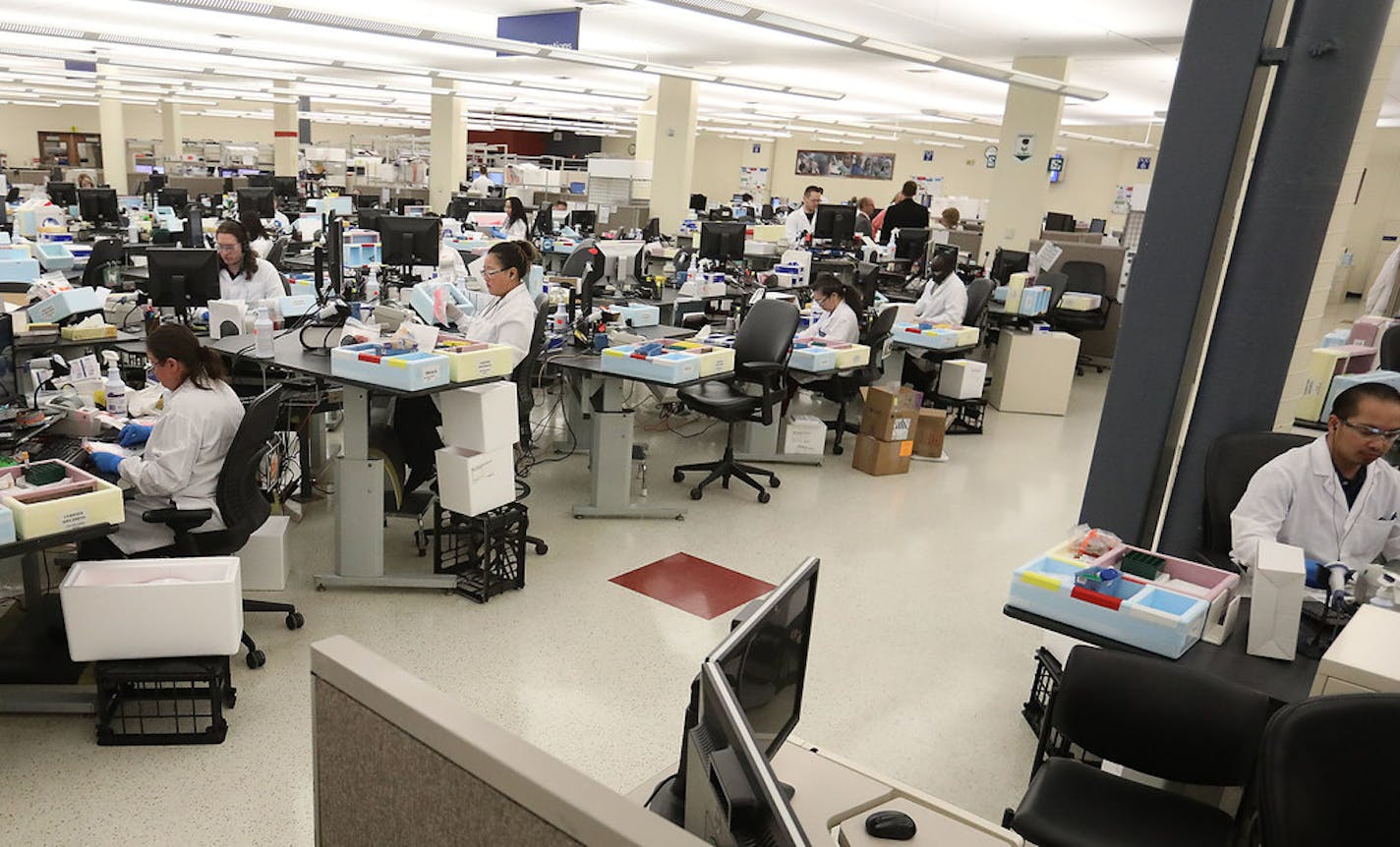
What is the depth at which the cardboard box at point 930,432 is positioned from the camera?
239 inches

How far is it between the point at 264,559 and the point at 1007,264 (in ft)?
22.6

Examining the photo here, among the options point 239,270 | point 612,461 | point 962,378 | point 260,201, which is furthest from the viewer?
point 260,201

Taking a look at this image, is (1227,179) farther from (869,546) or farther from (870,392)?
(870,392)

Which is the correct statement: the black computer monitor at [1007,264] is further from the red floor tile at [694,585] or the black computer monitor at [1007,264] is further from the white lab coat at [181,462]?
the white lab coat at [181,462]

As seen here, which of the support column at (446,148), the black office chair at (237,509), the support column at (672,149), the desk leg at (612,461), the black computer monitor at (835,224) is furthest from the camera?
the support column at (446,148)

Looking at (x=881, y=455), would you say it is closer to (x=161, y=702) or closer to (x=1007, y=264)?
(x=1007, y=264)

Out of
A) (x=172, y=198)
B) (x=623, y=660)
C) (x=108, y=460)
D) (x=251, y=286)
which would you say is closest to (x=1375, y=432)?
(x=623, y=660)

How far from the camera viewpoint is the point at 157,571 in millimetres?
2781

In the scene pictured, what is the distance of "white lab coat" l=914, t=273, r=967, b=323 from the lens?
685 cm

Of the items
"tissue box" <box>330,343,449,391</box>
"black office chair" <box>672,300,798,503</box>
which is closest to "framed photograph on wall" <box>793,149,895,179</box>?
"black office chair" <box>672,300,798,503</box>

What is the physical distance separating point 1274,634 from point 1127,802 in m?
0.54

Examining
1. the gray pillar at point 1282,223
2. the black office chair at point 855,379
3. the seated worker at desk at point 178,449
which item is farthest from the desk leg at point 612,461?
the gray pillar at point 1282,223

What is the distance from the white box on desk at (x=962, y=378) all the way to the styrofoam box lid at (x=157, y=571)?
5181 mm

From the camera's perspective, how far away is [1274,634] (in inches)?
87.0
